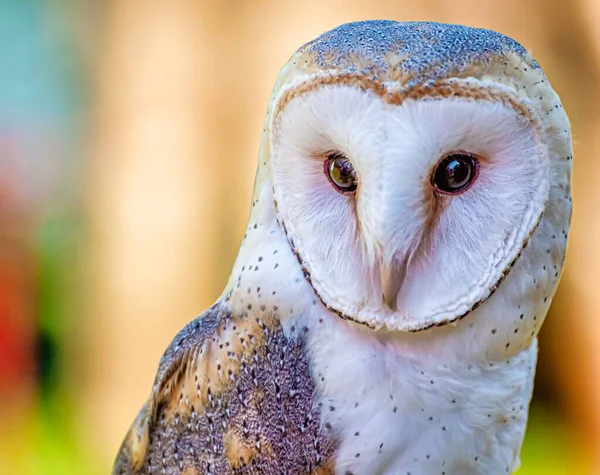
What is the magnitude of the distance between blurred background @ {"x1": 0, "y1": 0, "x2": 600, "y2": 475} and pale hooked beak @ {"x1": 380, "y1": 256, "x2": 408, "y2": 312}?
173 centimetres

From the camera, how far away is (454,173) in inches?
29.5

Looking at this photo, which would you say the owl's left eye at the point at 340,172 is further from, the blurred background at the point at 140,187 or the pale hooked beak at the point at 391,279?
the blurred background at the point at 140,187

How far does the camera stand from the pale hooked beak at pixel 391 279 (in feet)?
2.45

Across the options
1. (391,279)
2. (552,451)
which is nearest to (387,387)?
(391,279)

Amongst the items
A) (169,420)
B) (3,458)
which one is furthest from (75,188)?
(169,420)

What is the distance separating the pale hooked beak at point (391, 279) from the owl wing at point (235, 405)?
0.16m

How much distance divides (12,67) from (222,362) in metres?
2.31

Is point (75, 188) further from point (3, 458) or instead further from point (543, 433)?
point (543, 433)

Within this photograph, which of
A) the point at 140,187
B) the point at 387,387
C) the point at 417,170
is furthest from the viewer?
the point at 140,187

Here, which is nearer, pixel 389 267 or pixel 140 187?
pixel 389 267

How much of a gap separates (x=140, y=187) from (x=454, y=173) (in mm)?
1975

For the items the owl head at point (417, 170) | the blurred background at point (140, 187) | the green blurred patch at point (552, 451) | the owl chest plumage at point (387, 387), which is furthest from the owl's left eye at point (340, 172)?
the green blurred patch at point (552, 451)

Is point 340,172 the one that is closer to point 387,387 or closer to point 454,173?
point 454,173

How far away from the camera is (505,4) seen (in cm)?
229
